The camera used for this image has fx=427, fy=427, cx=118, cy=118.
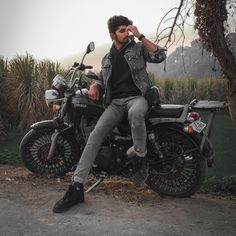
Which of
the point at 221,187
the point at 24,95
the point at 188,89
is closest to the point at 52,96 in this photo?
the point at 221,187

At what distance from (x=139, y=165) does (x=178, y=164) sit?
1.59 feet

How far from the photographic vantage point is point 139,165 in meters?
4.92

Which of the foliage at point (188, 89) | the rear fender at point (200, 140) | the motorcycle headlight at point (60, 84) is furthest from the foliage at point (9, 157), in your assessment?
the foliage at point (188, 89)

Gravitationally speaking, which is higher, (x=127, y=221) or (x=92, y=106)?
(x=92, y=106)

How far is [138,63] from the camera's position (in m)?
4.78

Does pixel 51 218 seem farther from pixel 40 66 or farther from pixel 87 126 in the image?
pixel 40 66

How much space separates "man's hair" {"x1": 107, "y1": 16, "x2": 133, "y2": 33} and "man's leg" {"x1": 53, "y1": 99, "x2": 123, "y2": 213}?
2.82ft

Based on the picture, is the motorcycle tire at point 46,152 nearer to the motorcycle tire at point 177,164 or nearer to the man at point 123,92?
the man at point 123,92

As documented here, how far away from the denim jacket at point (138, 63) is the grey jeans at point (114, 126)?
0.14 meters

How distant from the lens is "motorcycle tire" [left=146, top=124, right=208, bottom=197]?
16.3 feet

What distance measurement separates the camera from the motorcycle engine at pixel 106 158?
5.03m

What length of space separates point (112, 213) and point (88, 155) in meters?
0.68


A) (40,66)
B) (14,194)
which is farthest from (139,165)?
(40,66)

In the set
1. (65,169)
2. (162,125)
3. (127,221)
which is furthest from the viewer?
(65,169)
